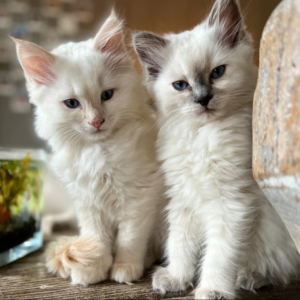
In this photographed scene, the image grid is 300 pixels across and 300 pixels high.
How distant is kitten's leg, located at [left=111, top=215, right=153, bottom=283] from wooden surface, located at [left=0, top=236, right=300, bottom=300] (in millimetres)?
54

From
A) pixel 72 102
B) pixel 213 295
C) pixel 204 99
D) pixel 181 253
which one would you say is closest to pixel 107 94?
pixel 72 102

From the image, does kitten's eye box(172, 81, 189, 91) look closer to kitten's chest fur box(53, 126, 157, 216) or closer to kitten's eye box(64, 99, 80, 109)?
kitten's chest fur box(53, 126, 157, 216)

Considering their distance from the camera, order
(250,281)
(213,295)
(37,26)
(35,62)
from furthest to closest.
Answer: (37,26), (35,62), (250,281), (213,295)

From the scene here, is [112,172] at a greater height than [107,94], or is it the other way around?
[107,94]

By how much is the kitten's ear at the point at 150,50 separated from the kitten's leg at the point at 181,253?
491 millimetres

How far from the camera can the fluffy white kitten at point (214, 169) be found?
2.85 ft

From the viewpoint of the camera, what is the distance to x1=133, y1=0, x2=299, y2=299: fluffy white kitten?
87cm

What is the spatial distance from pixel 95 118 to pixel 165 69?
282mm

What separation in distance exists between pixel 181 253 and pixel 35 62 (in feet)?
2.46

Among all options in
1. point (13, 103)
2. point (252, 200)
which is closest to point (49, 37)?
point (13, 103)

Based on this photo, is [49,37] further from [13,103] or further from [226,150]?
[226,150]

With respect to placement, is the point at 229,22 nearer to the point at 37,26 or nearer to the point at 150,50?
the point at 150,50

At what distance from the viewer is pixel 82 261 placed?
3.15 ft

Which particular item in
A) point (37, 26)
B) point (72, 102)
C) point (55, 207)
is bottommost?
point (55, 207)
